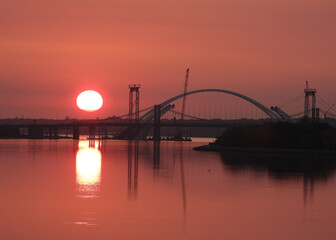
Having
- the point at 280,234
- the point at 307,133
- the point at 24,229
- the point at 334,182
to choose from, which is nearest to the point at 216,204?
the point at 280,234

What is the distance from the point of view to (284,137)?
78.0 metres

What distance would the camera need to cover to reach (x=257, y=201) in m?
25.4

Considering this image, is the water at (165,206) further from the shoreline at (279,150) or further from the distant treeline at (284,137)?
the distant treeline at (284,137)

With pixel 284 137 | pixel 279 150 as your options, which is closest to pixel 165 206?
pixel 279 150

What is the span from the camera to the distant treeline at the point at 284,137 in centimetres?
7325

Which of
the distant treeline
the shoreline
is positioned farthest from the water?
the distant treeline

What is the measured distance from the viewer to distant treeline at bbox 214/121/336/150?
73.2 metres

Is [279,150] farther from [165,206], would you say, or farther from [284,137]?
[165,206]

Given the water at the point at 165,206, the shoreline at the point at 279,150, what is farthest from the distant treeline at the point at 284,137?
the water at the point at 165,206

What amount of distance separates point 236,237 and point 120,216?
4.44 metres

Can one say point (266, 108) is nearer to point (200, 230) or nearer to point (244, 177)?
point (244, 177)

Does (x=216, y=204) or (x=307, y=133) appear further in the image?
(x=307, y=133)

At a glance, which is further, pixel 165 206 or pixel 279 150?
pixel 279 150

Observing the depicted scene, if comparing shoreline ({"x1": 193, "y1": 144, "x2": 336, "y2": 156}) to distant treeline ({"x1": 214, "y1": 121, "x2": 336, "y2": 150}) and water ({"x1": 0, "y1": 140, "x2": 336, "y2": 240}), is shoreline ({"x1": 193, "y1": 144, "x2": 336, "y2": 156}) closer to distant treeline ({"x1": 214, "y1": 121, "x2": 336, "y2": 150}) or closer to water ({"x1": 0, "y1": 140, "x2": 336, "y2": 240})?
distant treeline ({"x1": 214, "y1": 121, "x2": 336, "y2": 150})
